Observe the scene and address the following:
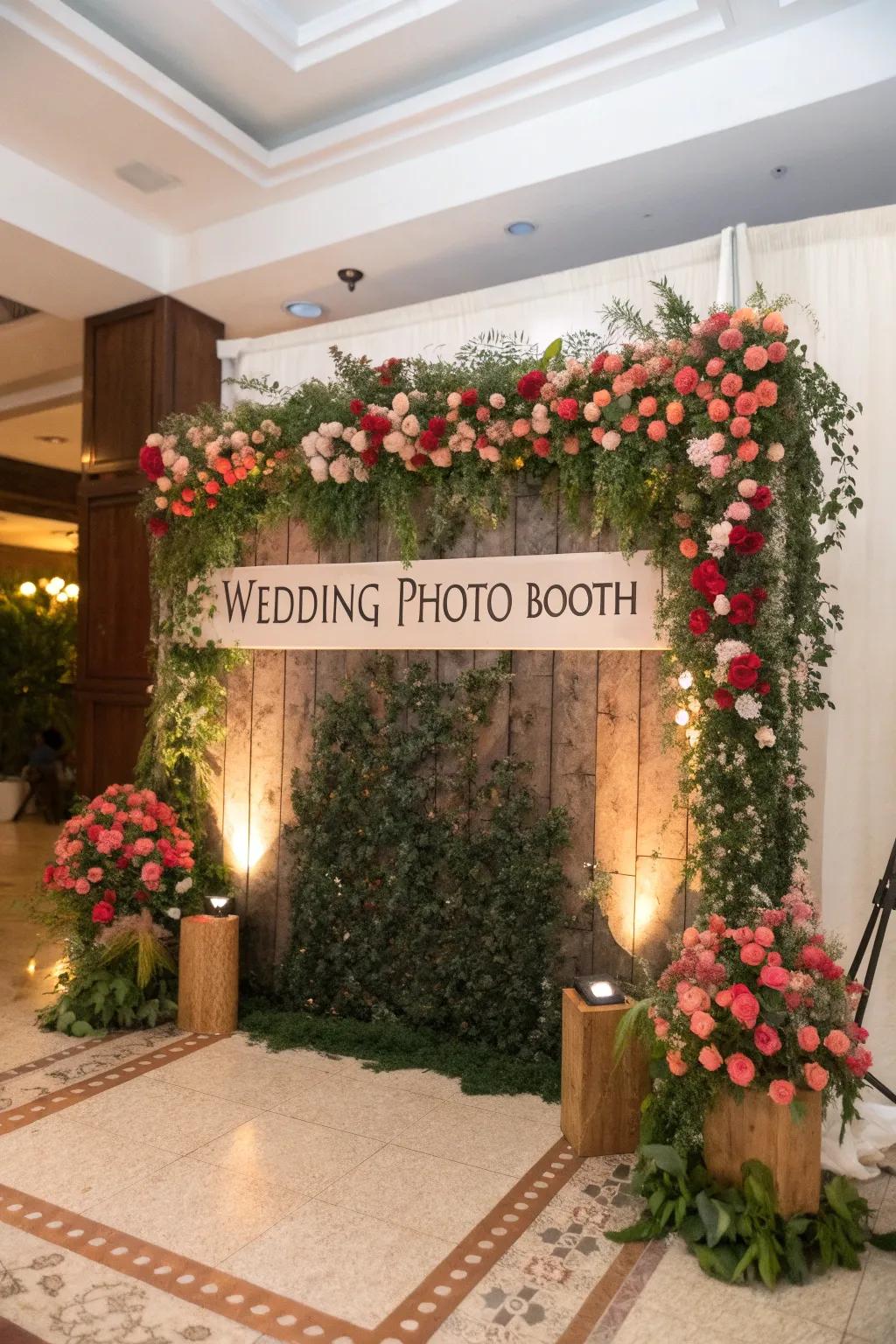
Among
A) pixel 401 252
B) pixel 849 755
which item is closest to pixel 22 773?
pixel 401 252

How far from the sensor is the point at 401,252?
17.3 feet

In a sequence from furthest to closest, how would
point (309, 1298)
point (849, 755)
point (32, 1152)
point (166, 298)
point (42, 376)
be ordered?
1. point (42, 376)
2. point (166, 298)
3. point (849, 755)
4. point (32, 1152)
5. point (309, 1298)

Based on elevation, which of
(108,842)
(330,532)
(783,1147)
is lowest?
(783,1147)

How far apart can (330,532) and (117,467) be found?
2.27 metres

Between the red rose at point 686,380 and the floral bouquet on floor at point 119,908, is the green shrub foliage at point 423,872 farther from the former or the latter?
the red rose at point 686,380

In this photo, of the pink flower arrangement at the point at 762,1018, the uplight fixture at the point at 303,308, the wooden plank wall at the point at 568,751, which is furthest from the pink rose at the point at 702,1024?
the uplight fixture at the point at 303,308

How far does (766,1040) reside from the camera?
265 cm

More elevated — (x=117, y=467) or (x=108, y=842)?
(x=117, y=467)

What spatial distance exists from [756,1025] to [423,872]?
66.1 inches

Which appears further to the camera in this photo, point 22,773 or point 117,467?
point 22,773

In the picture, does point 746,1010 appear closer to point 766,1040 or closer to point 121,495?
point 766,1040

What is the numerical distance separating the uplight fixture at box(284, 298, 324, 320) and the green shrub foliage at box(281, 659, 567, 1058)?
2.74 meters

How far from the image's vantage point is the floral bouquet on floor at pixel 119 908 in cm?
430

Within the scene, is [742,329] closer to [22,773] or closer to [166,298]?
[166,298]
